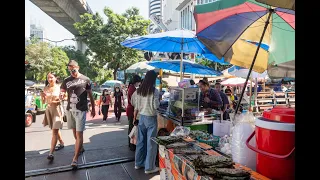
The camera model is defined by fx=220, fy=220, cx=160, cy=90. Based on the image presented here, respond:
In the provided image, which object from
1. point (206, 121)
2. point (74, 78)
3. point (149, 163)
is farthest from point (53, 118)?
point (206, 121)

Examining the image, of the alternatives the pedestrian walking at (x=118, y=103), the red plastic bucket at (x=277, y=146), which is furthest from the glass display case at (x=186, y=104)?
the pedestrian walking at (x=118, y=103)

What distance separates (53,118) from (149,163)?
Result: 2.41 metres

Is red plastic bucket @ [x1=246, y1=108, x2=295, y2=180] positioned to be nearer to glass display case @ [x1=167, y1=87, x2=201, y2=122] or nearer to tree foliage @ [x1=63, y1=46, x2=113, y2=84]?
glass display case @ [x1=167, y1=87, x2=201, y2=122]

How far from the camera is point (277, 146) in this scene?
4.37 feet

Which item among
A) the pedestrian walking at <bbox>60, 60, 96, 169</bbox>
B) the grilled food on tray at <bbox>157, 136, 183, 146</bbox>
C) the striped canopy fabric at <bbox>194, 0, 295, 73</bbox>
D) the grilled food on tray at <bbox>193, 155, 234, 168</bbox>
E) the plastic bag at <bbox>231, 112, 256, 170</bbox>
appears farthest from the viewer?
the pedestrian walking at <bbox>60, 60, 96, 169</bbox>

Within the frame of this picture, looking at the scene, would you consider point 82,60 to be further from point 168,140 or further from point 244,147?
point 244,147

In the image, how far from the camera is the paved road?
407cm

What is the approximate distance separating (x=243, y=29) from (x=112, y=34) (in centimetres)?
1782

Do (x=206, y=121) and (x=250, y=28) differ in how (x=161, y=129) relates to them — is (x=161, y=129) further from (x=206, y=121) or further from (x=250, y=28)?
(x=250, y=28)

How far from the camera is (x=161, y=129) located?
4.64 meters

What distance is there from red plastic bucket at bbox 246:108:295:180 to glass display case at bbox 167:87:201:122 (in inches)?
93.2

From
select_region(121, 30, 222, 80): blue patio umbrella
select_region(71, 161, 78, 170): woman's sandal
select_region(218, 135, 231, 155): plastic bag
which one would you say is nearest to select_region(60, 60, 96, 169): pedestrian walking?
select_region(71, 161, 78, 170): woman's sandal

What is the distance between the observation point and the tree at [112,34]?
19719 mm

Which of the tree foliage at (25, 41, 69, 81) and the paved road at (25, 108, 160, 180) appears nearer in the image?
the paved road at (25, 108, 160, 180)
